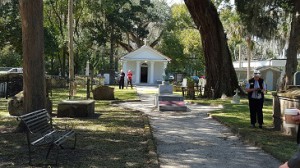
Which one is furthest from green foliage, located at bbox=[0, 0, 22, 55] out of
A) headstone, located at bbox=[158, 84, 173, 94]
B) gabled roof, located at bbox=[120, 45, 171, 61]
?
gabled roof, located at bbox=[120, 45, 171, 61]

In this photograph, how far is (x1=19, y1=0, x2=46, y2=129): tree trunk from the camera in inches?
393

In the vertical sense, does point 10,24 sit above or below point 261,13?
above

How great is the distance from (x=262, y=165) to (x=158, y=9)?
57.6 m

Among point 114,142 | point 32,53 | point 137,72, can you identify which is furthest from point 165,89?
point 137,72

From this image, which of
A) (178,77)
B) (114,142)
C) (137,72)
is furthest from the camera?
(178,77)

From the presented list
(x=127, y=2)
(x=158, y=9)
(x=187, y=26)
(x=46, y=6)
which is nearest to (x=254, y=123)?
(x=46, y=6)

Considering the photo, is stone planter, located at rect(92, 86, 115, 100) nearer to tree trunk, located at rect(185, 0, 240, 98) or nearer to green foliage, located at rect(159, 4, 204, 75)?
tree trunk, located at rect(185, 0, 240, 98)

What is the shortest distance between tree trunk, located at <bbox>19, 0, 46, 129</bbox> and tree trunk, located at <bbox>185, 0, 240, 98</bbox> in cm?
1566

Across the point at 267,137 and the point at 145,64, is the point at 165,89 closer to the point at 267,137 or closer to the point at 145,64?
→ the point at 267,137

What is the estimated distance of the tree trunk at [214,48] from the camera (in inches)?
978

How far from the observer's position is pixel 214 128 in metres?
12.5

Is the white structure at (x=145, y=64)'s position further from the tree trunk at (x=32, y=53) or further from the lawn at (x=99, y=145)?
the tree trunk at (x=32, y=53)

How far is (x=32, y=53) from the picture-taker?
33.0 ft

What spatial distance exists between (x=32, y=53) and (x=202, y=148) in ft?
14.8
